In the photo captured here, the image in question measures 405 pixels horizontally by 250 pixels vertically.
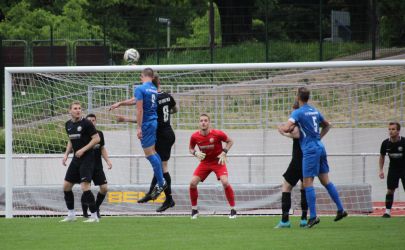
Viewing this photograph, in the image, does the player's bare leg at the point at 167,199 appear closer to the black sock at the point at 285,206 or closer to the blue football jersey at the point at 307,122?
the black sock at the point at 285,206

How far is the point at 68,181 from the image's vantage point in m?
14.5

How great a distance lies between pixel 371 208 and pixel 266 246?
8409 mm

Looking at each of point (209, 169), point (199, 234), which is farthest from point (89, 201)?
point (199, 234)

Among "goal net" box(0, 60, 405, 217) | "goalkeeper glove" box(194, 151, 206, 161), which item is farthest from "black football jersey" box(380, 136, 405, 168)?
"goalkeeper glove" box(194, 151, 206, 161)

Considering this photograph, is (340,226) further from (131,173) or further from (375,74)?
(131,173)

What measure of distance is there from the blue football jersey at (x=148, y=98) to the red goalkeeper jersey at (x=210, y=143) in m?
1.81

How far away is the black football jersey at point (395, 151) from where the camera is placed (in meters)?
16.0

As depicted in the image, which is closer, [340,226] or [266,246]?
[266,246]

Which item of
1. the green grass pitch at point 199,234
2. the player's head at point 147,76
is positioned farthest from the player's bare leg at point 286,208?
the player's head at point 147,76

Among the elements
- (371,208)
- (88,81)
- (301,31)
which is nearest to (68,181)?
(88,81)

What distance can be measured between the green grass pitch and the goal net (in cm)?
382

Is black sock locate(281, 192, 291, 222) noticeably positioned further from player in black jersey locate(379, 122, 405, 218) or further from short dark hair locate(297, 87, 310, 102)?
player in black jersey locate(379, 122, 405, 218)

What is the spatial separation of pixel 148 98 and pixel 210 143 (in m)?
2.21

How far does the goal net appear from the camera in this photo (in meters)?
18.5
